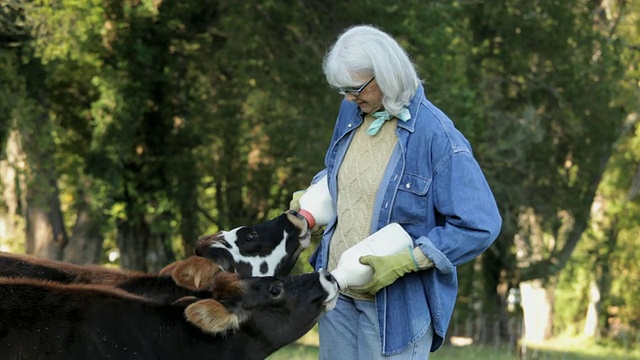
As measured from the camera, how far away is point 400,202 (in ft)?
18.8

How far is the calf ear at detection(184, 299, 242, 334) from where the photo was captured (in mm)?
5953

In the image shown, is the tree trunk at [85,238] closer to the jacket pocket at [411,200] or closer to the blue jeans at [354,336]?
the blue jeans at [354,336]

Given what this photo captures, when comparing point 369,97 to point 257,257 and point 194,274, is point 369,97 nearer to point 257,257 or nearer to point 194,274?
point 194,274

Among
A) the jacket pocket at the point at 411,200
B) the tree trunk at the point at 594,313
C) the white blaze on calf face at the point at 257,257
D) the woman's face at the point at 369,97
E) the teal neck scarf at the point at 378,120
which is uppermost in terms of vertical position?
the woman's face at the point at 369,97

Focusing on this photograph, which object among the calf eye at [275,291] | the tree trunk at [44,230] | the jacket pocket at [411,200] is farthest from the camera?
the tree trunk at [44,230]

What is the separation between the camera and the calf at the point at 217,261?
7.04 metres

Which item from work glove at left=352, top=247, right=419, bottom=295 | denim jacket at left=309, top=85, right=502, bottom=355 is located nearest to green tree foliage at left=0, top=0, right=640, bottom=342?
denim jacket at left=309, top=85, right=502, bottom=355

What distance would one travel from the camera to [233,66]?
20719 millimetres

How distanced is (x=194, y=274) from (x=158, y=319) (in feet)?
1.91

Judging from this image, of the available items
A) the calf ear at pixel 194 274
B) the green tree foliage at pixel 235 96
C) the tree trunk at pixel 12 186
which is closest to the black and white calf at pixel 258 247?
the calf ear at pixel 194 274

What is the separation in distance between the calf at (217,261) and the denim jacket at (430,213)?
→ 4.63ft

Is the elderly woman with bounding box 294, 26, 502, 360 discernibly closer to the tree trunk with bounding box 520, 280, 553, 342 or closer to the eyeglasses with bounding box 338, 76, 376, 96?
the eyeglasses with bounding box 338, 76, 376, 96

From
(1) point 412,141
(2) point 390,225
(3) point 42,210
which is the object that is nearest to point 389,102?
(1) point 412,141

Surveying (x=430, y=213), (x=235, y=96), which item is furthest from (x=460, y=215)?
(x=235, y=96)
